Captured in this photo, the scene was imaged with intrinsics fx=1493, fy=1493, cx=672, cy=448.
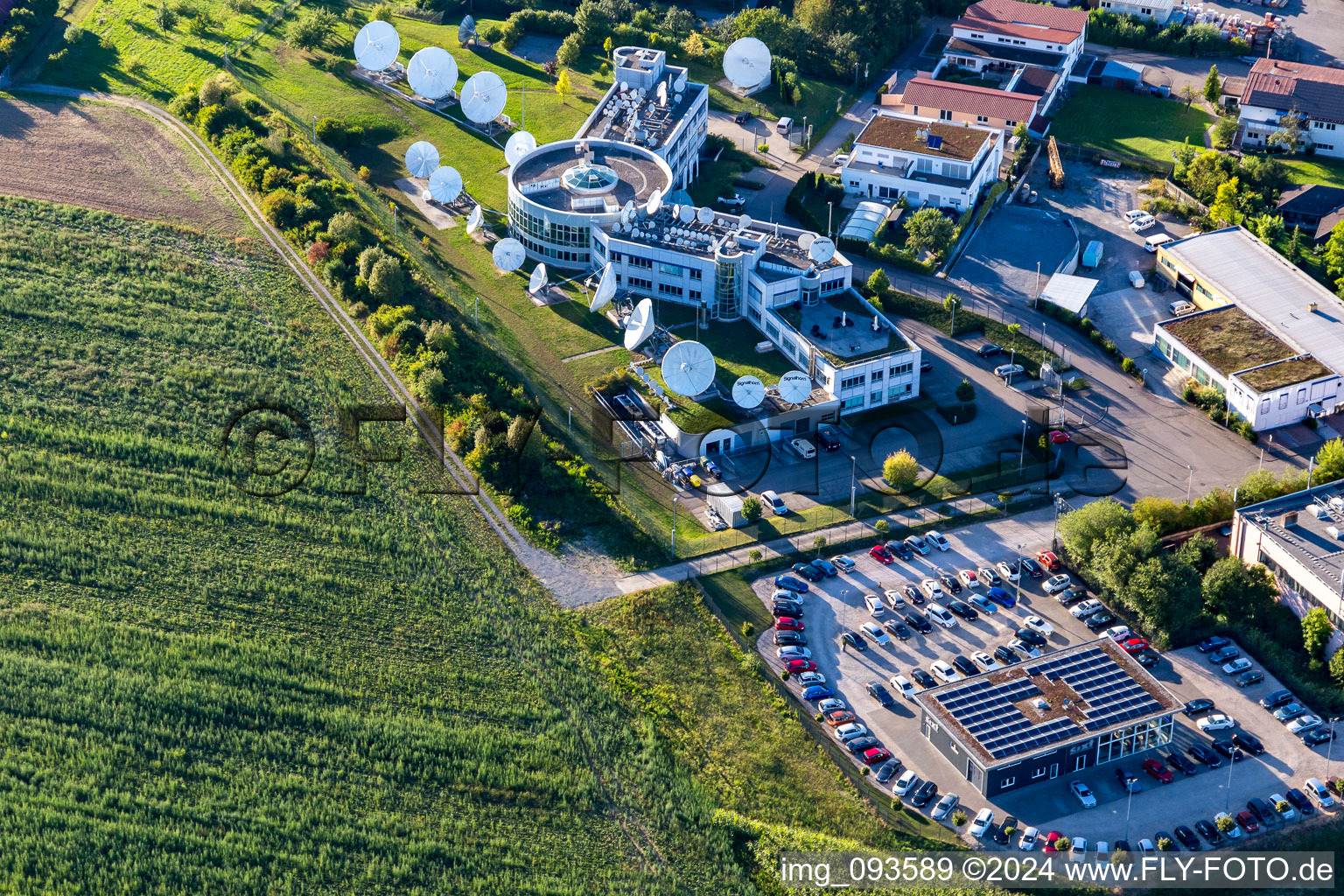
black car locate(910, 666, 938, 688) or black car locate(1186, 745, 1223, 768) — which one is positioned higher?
black car locate(910, 666, 938, 688)

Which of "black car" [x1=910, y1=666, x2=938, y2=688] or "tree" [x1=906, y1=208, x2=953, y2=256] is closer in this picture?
"black car" [x1=910, y1=666, x2=938, y2=688]

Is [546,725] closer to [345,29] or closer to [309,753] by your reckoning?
[309,753]

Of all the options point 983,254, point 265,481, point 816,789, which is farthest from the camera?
point 983,254

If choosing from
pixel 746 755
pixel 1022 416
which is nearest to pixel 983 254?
pixel 1022 416

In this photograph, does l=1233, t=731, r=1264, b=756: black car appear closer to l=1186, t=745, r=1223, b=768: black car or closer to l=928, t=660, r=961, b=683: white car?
l=1186, t=745, r=1223, b=768: black car

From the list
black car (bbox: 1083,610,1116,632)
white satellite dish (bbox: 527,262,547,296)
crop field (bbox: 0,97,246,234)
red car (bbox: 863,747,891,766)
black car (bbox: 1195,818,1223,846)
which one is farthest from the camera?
crop field (bbox: 0,97,246,234)

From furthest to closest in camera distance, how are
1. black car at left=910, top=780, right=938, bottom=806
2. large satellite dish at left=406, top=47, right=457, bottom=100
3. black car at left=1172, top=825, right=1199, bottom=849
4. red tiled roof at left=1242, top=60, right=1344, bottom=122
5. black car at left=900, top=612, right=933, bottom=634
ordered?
1. large satellite dish at left=406, top=47, right=457, bottom=100
2. red tiled roof at left=1242, top=60, right=1344, bottom=122
3. black car at left=900, top=612, right=933, bottom=634
4. black car at left=910, top=780, right=938, bottom=806
5. black car at left=1172, top=825, right=1199, bottom=849

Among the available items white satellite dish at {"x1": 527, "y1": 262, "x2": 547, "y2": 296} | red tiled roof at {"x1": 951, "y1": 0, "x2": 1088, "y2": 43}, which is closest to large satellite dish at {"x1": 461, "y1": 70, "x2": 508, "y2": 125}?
white satellite dish at {"x1": 527, "y1": 262, "x2": 547, "y2": 296}
